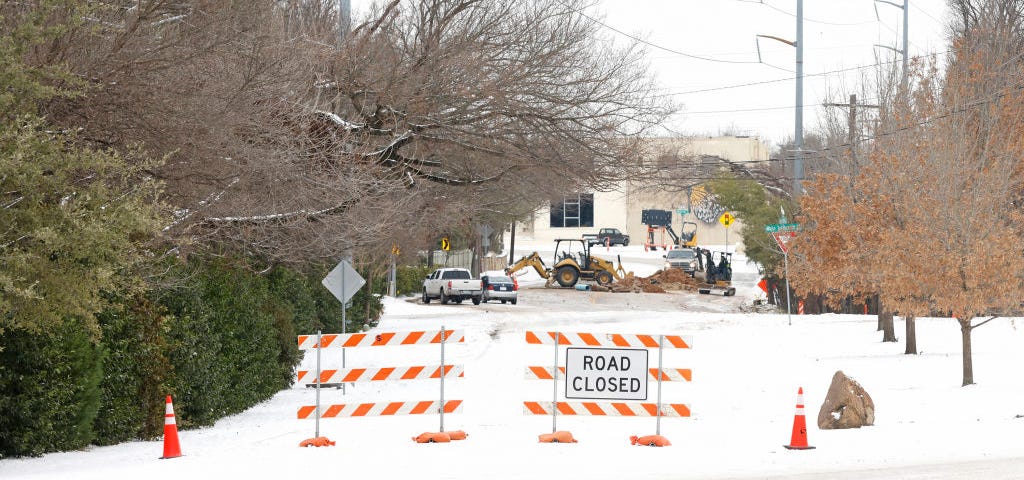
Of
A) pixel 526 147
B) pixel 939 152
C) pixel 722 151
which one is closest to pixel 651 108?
pixel 526 147

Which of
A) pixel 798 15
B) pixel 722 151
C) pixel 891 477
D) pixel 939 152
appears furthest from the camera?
pixel 722 151

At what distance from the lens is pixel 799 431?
42.8 feet

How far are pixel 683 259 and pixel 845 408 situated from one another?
54.7 meters

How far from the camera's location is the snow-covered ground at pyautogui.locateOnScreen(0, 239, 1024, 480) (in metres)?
11.9

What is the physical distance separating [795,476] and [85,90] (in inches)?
309

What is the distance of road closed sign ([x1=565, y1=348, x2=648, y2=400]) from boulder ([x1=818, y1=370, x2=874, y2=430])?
3.07 metres

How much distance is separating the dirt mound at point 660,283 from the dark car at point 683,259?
7.76 ft

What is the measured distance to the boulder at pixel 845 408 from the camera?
50.4 ft

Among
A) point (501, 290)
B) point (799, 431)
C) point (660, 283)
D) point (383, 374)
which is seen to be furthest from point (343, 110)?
point (660, 283)

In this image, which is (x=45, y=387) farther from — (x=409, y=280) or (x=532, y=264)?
(x=532, y=264)

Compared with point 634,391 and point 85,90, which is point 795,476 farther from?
point 85,90

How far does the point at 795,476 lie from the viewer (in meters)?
11.2

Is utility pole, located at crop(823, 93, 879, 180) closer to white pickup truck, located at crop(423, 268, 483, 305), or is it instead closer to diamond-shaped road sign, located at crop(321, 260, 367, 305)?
diamond-shaped road sign, located at crop(321, 260, 367, 305)

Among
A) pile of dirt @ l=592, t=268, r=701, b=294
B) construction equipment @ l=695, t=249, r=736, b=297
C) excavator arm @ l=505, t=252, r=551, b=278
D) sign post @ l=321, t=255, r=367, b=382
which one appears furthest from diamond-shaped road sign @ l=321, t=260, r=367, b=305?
construction equipment @ l=695, t=249, r=736, b=297
